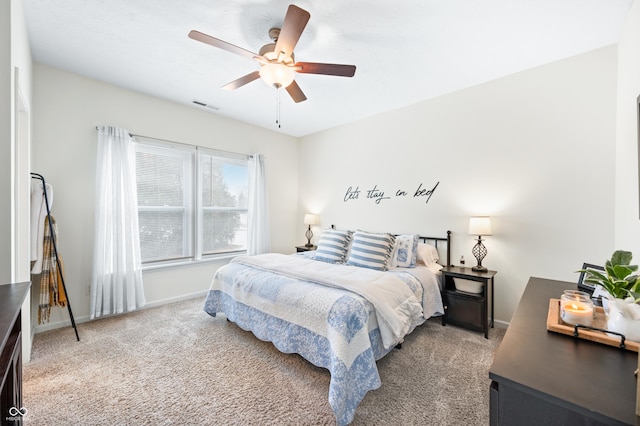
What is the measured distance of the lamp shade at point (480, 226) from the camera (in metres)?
2.90

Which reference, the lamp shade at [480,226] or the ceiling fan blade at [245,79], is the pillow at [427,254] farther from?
the ceiling fan blade at [245,79]

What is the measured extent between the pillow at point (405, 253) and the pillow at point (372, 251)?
92 millimetres

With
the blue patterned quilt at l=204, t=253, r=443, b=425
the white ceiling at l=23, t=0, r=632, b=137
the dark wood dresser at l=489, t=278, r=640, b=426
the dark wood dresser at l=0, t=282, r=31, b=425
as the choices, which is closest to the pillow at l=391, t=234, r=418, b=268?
the blue patterned quilt at l=204, t=253, r=443, b=425

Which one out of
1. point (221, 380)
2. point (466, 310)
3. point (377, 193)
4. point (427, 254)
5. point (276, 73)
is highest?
point (276, 73)

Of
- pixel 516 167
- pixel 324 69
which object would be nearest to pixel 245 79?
pixel 324 69

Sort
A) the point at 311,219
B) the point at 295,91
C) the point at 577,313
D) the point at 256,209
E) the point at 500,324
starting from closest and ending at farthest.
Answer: the point at 577,313, the point at 295,91, the point at 500,324, the point at 256,209, the point at 311,219

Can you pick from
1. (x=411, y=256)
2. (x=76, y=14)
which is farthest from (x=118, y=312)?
(x=411, y=256)

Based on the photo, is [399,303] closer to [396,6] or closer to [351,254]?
[351,254]

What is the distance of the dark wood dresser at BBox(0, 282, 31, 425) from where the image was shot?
1014 millimetres

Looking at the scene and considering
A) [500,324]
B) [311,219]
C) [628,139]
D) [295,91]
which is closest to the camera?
[628,139]

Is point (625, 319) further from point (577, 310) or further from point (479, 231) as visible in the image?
point (479, 231)

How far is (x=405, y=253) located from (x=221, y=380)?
230cm

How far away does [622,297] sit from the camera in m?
1.05

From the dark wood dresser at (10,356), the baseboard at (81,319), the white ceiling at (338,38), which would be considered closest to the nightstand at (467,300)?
the white ceiling at (338,38)
